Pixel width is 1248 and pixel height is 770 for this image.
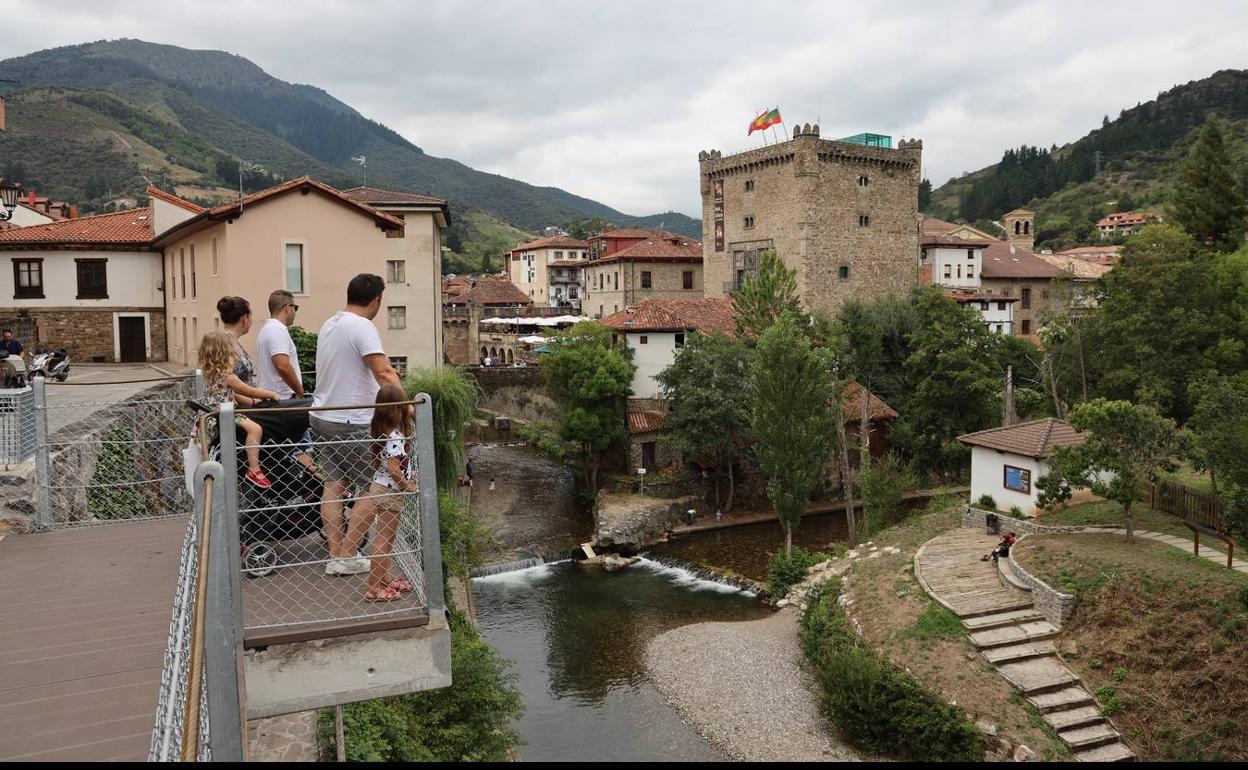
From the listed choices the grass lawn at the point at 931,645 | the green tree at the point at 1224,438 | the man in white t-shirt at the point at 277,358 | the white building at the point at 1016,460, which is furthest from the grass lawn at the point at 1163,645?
the man in white t-shirt at the point at 277,358

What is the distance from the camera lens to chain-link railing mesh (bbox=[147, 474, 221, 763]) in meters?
3.13

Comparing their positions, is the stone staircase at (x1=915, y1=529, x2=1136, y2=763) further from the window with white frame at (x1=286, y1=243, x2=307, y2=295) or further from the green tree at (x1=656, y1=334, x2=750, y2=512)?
the window with white frame at (x1=286, y1=243, x2=307, y2=295)

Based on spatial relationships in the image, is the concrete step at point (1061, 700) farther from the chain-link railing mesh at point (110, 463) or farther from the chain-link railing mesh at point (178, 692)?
the chain-link railing mesh at point (178, 692)

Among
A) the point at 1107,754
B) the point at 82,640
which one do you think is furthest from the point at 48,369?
the point at 1107,754

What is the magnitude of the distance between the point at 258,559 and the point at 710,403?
88.7ft

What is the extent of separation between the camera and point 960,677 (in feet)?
52.2

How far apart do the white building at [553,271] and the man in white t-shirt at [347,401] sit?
68.4 m

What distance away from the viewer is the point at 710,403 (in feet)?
105

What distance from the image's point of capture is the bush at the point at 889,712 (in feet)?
49.0

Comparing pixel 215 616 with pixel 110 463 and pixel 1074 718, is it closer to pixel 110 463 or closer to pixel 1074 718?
pixel 110 463

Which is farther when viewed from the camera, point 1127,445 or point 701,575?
point 701,575

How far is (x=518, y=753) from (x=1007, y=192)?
130156 mm

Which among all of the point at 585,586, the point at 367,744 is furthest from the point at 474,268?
the point at 367,744

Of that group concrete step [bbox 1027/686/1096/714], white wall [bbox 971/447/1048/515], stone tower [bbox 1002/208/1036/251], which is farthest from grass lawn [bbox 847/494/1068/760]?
stone tower [bbox 1002/208/1036/251]
